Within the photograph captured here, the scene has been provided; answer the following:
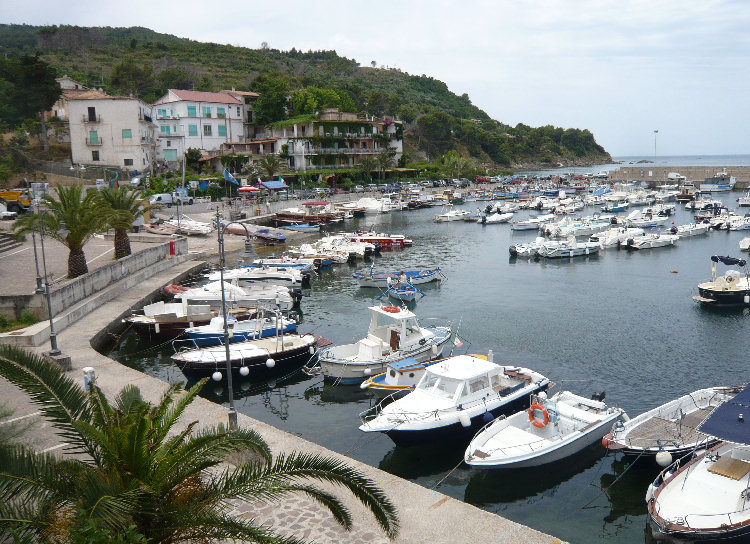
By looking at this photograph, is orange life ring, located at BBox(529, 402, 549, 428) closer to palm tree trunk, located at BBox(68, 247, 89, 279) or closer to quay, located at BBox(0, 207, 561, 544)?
quay, located at BBox(0, 207, 561, 544)

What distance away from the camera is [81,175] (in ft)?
214

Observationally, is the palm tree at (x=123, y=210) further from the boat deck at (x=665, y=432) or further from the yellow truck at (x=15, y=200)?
the boat deck at (x=665, y=432)

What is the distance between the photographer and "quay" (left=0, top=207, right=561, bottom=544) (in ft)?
40.0

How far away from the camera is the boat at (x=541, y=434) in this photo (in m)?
16.8

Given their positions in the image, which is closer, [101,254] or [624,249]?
[101,254]

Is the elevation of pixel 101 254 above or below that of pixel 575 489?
above

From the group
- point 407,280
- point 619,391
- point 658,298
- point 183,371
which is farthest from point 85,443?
point 658,298

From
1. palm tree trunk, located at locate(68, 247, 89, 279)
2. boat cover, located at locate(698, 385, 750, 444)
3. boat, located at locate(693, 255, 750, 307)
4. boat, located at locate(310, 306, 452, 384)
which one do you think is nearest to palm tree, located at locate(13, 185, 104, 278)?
palm tree trunk, located at locate(68, 247, 89, 279)

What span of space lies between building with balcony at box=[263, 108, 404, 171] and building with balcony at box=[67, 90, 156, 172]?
29.2m

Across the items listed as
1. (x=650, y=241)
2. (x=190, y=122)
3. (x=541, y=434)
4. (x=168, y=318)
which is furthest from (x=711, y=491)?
(x=190, y=122)

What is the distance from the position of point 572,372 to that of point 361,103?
131195 mm

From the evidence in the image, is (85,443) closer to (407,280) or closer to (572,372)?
(572,372)

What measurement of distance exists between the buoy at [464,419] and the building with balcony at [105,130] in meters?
65.8

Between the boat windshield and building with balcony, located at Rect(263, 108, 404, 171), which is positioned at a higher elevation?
building with balcony, located at Rect(263, 108, 404, 171)
